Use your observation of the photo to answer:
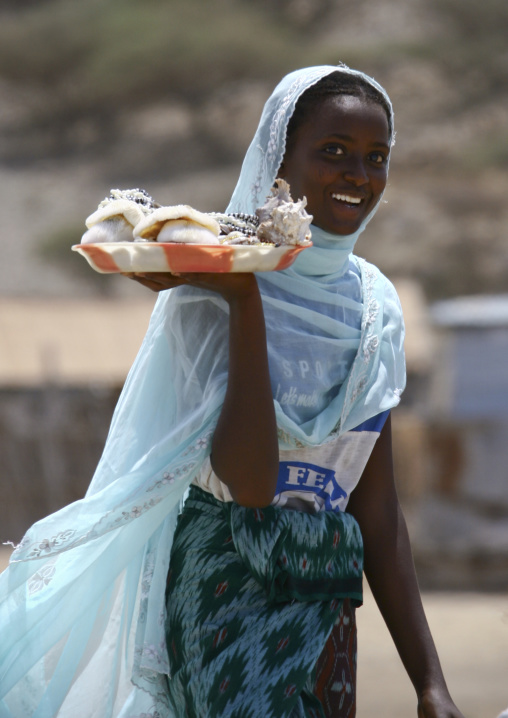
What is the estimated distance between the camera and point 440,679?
2.23m

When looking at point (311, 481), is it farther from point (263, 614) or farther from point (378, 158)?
point (378, 158)

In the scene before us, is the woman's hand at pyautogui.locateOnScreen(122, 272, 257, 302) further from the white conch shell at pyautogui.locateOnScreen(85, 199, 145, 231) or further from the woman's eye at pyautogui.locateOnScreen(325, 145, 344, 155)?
the woman's eye at pyautogui.locateOnScreen(325, 145, 344, 155)

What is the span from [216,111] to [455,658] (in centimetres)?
2192

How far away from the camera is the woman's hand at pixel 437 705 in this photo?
216 cm

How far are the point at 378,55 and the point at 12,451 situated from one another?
66.3ft

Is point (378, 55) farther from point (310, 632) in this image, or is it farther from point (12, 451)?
point (310, 632)

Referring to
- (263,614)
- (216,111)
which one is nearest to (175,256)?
(263,614)

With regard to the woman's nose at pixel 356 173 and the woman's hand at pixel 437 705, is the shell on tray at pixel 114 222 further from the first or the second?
the woman's hand at pixel 437 705

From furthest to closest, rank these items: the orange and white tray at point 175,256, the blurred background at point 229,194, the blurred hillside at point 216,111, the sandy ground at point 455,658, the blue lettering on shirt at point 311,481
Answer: the blurred hillside at point 216,111 < the blurred background at point 229,194 < the sandy ground at point 455,658 < the blue lettering on shirt at point 311,481 < the orange and white tray at point 175,256

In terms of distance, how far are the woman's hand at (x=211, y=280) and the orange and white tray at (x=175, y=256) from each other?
4cm

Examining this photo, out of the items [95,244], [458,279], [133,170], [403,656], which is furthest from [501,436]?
[133,170]

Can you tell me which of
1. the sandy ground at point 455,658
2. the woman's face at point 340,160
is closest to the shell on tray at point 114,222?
the woman's face at point 340,160

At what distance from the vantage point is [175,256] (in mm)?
1810

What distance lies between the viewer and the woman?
6.78 feet
